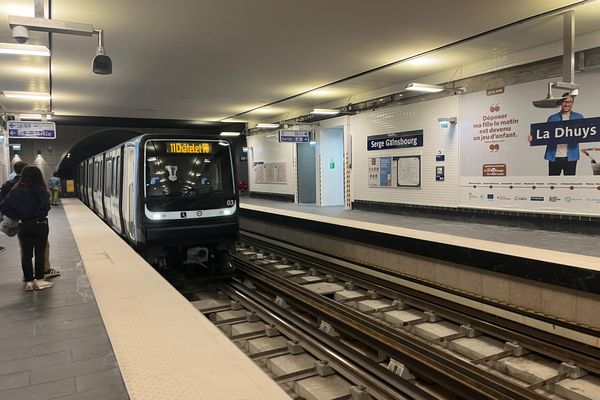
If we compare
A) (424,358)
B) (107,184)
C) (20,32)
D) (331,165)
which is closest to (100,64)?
(20,32)

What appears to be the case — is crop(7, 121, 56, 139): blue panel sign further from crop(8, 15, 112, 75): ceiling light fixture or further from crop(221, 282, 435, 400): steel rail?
crop(221, 282, 435, 400): steel rail

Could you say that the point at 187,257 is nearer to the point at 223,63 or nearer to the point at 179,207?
the point at 179,207

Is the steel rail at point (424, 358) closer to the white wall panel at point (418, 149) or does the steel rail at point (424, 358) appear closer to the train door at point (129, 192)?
the train door at point (129, 192)

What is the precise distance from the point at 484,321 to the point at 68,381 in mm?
4758

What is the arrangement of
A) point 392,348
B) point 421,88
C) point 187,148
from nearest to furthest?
point 392,348 < point 187,148 < point 421,88

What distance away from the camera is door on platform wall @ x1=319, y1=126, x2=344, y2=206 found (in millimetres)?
17797

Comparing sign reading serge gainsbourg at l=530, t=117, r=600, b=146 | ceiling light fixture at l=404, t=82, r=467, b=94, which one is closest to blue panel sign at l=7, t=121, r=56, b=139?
ceiling light fixture at l=404, t=82, r=467, b=94

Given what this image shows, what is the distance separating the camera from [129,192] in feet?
26.7

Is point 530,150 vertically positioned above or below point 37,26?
below

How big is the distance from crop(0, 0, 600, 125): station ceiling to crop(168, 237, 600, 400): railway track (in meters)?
4.49

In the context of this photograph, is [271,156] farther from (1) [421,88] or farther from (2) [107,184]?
(1) [421,88]

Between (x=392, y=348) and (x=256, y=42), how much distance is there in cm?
637

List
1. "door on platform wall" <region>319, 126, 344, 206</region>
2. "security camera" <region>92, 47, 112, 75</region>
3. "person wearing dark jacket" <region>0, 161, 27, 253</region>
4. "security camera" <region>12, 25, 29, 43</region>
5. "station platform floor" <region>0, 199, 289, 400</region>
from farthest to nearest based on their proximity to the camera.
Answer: "door on platform wall" <region>319, 126, 344, 206</region> → "person wearing dark jacket" <region>0, 161, 27, 253</region> → "security camera" <region>92, 47, 112, 75</region> → "security camera" <region>12, 25, 29, 43</region> → "station platform floor" <region>0, 199, 289, 400</region>

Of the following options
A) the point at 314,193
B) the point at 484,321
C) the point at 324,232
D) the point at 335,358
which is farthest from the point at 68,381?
the point at 314,193
